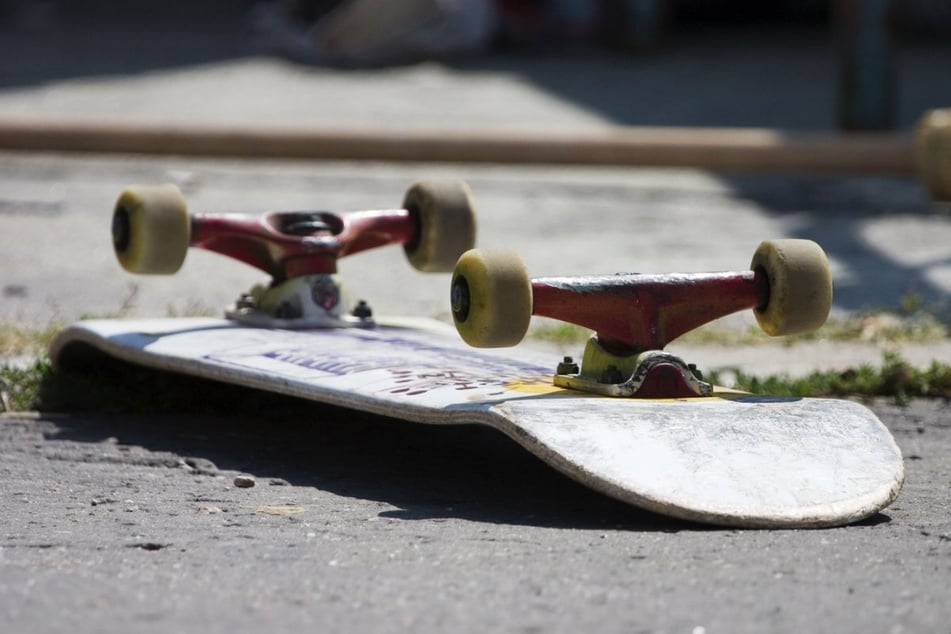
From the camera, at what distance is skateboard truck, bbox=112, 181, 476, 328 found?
164 inches

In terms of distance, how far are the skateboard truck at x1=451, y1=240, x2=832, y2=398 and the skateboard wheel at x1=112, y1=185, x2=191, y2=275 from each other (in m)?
1.14

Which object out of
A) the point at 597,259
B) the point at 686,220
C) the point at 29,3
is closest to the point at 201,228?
the point at 597,259

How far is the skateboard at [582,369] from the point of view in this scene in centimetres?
296

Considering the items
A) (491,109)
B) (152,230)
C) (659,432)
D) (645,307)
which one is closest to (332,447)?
(152,230)

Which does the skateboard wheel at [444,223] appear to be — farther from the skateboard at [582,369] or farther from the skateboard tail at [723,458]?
the skateboard tail at [723,458]

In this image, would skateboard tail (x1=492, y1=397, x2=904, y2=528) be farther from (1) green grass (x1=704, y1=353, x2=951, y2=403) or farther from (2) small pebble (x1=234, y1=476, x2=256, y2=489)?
(1) green grass (x1=704, y1=353, x2=951, y2=403)

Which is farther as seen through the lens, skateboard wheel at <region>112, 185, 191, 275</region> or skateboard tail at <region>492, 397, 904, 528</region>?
skateboard wheel at <region>112, 185, 191, 275</region>

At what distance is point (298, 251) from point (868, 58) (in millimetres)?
5418

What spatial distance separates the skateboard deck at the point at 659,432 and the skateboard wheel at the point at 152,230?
1.68 feet

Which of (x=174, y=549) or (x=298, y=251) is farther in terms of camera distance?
(x=298, y=251)

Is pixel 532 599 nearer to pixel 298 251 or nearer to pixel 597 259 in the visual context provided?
pixel 298 251

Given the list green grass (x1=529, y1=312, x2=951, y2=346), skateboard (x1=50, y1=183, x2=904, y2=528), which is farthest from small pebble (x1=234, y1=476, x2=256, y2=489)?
green grass (x1=529, y1=312, x2=951, y2=346)

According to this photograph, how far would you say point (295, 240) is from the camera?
4.35 metres

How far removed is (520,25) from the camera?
1456cm
